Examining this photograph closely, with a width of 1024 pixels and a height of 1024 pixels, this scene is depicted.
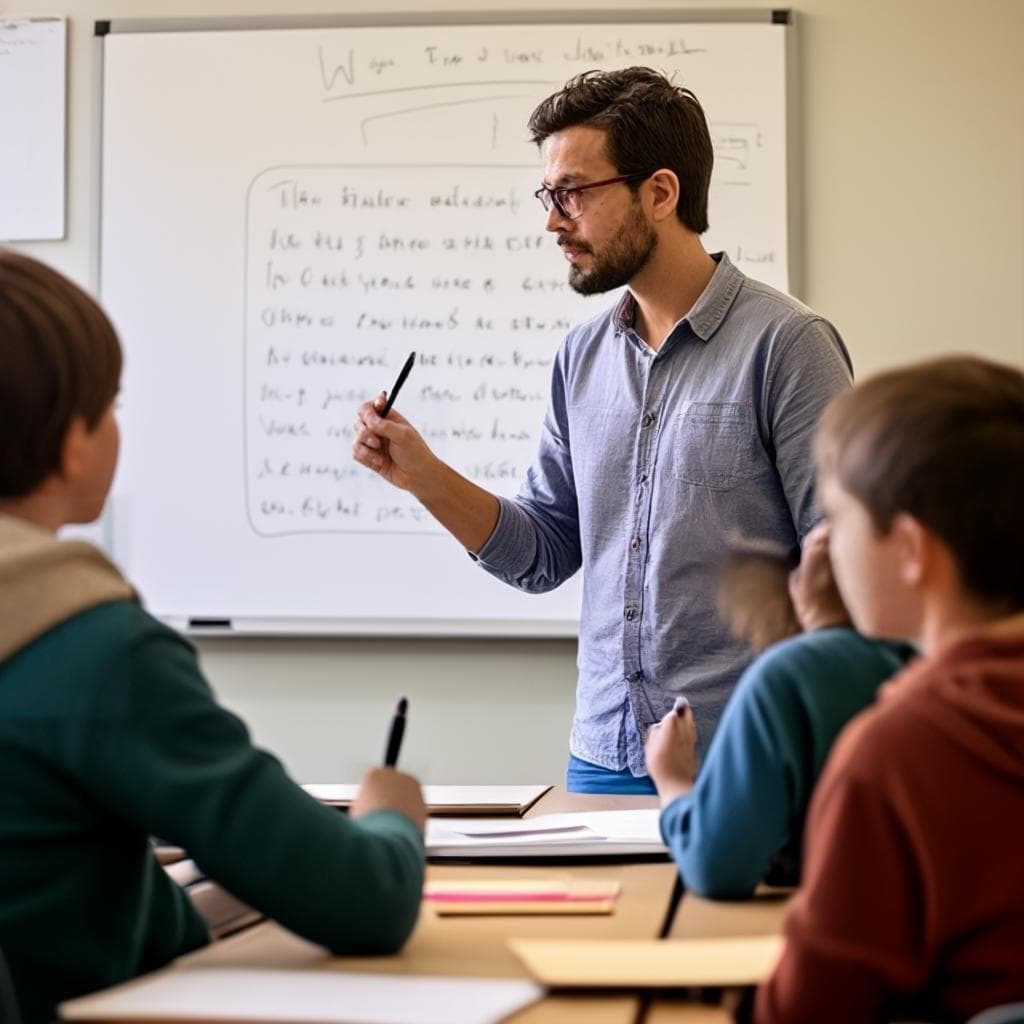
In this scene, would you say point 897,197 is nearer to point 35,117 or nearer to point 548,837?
point 35,117

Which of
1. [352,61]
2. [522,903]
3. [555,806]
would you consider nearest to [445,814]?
[555,806]

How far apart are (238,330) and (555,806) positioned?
5.95 feet

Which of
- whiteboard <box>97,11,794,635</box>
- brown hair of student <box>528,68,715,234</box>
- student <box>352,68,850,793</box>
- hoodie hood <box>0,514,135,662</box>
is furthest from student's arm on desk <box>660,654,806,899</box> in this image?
whiteboard <box>97,11,794,635</box>

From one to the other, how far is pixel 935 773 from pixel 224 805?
0.49 metres

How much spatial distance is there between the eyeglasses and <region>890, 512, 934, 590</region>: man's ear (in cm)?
143

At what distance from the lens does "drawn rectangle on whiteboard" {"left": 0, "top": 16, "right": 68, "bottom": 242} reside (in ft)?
11.3

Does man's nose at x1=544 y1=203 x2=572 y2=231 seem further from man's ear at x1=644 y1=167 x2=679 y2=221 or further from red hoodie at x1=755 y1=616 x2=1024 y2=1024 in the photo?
red hoodie at x1=755 y1=616 x2=1024 y2=1024

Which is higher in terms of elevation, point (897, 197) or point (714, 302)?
point (897, 197)

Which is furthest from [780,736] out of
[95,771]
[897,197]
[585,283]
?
[897,197]

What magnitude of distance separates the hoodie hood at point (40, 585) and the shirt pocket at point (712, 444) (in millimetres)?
1162

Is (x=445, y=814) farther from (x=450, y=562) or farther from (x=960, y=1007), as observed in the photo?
(x=450, y=562)

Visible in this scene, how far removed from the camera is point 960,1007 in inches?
35.8

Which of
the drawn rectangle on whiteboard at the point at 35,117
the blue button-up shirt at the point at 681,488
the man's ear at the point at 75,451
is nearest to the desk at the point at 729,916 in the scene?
the man's ear at the point at 75,451

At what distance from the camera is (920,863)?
2.88 feet
